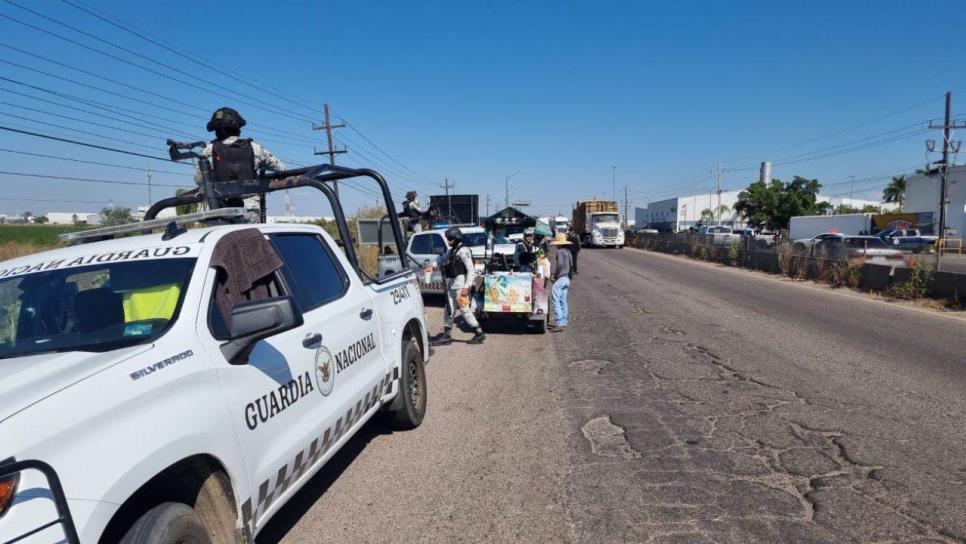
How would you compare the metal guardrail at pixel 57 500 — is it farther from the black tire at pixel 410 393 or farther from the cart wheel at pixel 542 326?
the cart wheel at pixel 542 326

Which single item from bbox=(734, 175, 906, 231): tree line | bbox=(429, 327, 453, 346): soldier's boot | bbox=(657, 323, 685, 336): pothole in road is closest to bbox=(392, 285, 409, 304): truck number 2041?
bbox=(429, 327, 453, 346): soldier's boot

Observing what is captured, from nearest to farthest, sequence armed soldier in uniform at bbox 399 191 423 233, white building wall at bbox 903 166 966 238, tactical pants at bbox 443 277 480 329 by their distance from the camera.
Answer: tactical pants at bbox 443 277 480 329, armed soldier in uniform at bbox 399 191 423 233, white building wall at bbox 903 166 966 238

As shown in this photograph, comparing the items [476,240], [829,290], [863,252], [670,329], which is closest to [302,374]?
[670,329]

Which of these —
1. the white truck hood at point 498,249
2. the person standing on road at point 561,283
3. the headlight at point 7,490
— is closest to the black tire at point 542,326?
the person standing on road at point 561,283

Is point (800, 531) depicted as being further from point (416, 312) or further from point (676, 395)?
point (416, 312)

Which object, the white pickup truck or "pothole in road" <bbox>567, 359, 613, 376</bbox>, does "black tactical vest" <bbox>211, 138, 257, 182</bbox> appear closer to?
the white pickup truck

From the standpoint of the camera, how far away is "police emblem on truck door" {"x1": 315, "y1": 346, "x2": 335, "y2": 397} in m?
3.44

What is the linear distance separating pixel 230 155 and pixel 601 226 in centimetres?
4359

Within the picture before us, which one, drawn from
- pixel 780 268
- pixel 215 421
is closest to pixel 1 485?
pixel 215 421

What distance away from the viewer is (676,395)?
20.7 ft

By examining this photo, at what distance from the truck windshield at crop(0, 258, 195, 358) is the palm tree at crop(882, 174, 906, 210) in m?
98.5

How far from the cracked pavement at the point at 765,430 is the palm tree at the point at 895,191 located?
88144mm

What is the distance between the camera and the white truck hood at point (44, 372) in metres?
1.89

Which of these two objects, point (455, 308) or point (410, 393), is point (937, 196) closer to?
point (455, 308)
